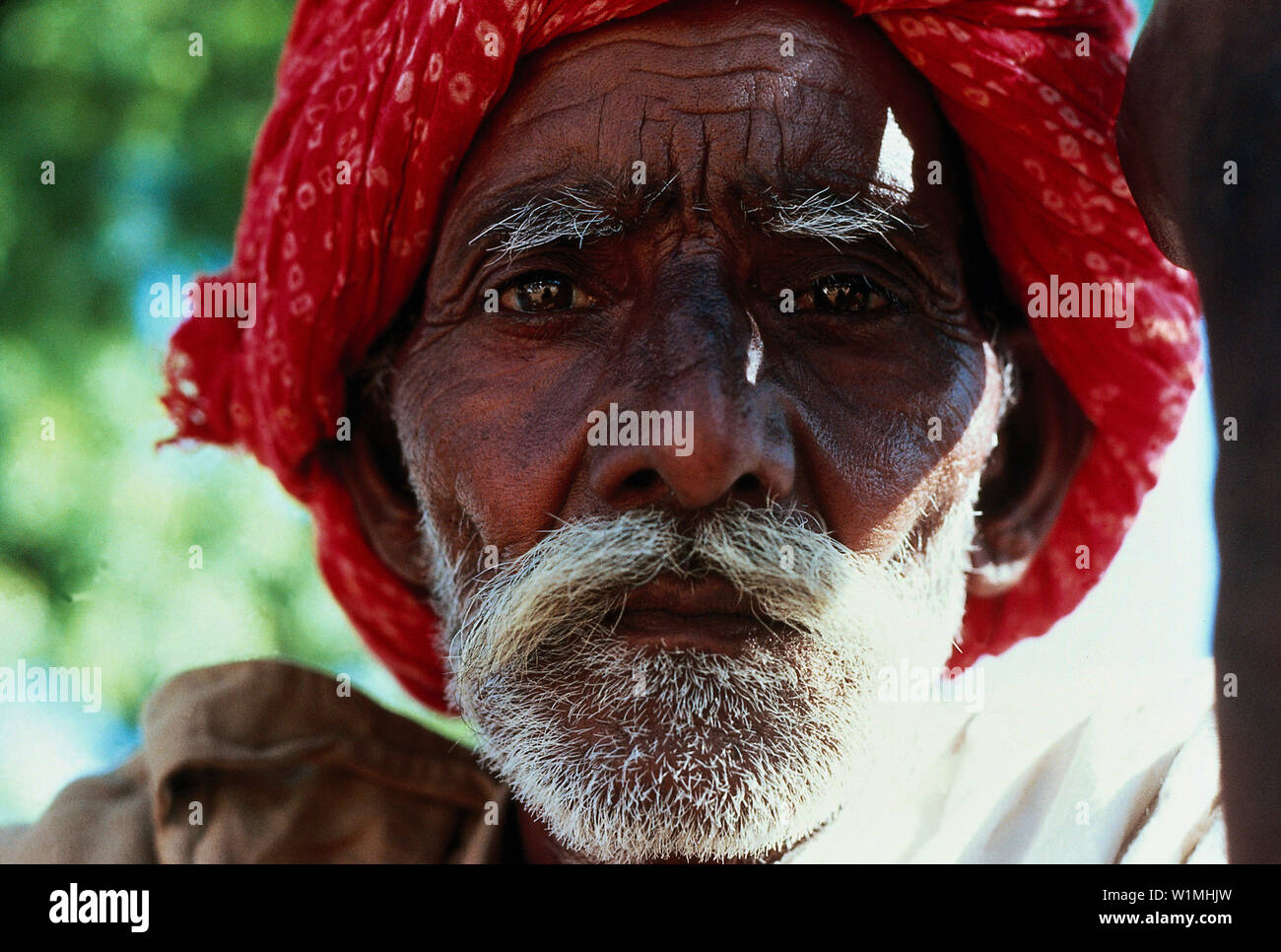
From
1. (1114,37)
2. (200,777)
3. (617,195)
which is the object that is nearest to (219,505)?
(200,777)

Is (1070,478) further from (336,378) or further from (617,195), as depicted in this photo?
(336,378)

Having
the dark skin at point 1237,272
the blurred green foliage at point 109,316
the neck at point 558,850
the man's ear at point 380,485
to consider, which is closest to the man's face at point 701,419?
the neck at point 558,850

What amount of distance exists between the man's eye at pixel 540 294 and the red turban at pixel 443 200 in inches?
7.8

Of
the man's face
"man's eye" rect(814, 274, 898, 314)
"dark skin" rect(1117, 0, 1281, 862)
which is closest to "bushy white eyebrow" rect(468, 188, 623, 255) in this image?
the man's face

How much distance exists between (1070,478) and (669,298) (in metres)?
0.98

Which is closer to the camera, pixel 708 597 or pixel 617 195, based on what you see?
pixel 708 597

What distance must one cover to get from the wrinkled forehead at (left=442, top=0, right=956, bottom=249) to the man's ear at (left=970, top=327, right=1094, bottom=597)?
0.53 meters

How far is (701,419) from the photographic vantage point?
1724mm

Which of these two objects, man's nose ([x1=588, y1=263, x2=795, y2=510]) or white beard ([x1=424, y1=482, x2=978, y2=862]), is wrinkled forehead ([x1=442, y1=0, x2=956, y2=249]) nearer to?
man's nose ([x1=588, y1=263, x2=795, y2=510])

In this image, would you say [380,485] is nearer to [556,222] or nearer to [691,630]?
[556,222]

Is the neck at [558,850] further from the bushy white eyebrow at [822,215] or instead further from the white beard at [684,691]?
the bushy white eyebrow at [822,215]

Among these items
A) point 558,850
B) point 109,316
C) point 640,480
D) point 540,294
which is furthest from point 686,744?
point 109,316

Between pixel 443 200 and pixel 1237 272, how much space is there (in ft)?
4.13

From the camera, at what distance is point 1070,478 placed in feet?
7.93
